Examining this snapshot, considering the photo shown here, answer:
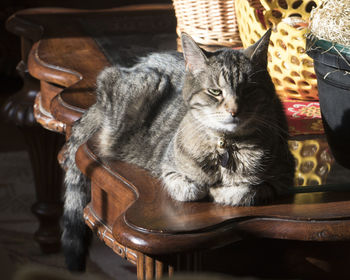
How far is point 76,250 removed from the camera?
110 cm

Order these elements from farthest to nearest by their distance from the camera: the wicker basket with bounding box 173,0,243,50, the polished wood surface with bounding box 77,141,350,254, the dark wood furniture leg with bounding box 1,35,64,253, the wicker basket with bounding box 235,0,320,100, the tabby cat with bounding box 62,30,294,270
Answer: the dark wood furniture leg with bounding box 1,35,64,253
the wicker basket with bounding box 173,0,243,50
the wicker basket with bounding box 235,0,320,100
the tabby cat with bounding box 62,30,294,270
the polished wood surface with bounding box 77,141,350,254

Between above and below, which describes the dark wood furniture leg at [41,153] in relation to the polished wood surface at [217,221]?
below

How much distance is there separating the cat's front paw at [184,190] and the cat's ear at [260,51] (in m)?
0.22

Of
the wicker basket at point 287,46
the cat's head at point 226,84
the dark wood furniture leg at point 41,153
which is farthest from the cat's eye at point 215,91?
the dark wood furniture leg at point 41,153

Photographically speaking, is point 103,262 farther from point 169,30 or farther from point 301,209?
point 301,209

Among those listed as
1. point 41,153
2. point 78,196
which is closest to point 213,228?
point 78,196

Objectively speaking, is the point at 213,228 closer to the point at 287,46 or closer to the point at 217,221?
the point at 217,221

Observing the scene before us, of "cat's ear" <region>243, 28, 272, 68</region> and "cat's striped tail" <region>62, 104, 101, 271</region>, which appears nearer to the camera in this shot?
"cat's ear" <region>243, 28, 272, 68</region>

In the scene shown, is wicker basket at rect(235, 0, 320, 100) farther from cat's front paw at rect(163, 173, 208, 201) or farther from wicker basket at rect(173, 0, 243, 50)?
cat's front paw at rect(163, 173, 208, 201)

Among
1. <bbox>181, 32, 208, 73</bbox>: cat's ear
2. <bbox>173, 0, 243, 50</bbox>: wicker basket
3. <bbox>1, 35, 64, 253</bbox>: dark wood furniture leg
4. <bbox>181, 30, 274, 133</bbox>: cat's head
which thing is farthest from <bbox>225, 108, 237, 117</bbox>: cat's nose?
<bbox>1, 35, 64, 253</bbox>: dark wood furniture leg

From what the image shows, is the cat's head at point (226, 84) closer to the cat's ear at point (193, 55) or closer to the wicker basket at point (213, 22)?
the cat's ear at point (193, 55)

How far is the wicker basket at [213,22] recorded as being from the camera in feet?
4.87

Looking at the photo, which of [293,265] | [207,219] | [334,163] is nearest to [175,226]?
[207,219]

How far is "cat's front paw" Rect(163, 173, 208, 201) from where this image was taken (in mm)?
828
